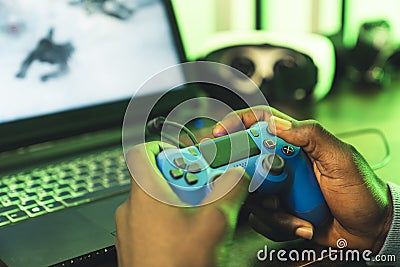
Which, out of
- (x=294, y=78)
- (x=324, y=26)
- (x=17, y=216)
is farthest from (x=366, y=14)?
(x=17, y=216)

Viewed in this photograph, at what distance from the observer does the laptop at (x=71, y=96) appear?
755 mm

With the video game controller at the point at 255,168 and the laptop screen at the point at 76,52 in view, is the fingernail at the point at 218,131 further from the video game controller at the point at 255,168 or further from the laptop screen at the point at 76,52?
the laptop screen at the point at 76,52

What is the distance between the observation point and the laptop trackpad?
0.62 meters

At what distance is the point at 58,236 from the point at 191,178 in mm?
187

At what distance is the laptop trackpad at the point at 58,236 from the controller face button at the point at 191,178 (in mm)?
136

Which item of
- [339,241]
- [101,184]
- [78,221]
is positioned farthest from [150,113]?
[339,241]

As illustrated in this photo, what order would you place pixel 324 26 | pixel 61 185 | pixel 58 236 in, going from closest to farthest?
pixel 58 236
pixel 61 185
pixel 324 26

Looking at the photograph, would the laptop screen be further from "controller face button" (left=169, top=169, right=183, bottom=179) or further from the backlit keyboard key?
"controller face button" (left=169, top=169, right=183, bottom=179)

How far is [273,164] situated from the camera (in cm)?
60

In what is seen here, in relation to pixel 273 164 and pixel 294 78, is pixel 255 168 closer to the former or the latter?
pixel 273 164

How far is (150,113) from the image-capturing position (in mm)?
985

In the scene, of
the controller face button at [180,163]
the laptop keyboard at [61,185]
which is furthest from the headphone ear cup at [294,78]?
the controller face button at [180,163]

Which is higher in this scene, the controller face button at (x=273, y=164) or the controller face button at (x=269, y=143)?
the controller face button at (x=269, y=143)

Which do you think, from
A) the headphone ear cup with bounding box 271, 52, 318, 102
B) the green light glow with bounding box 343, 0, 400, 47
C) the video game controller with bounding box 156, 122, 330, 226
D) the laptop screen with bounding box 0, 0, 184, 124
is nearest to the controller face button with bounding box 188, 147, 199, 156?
the video game controller with bounding box 156, 122, 330, 226
